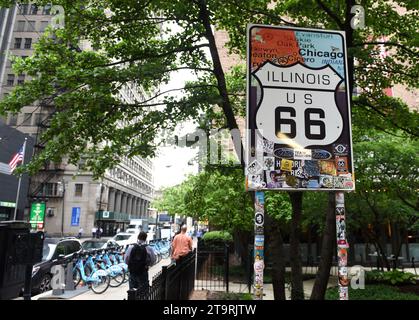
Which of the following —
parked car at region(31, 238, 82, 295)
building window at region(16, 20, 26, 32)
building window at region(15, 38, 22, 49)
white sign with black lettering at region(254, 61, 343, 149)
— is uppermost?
building window at region(16, 20, 26, 32)

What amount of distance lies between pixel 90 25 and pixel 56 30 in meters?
0.68

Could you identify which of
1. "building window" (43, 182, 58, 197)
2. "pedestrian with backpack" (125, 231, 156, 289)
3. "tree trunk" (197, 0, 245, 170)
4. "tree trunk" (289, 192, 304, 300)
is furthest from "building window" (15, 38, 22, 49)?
"tree trunk" (289, 192, 304, 300)

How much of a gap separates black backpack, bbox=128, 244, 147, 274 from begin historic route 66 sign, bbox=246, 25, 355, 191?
6.22 m

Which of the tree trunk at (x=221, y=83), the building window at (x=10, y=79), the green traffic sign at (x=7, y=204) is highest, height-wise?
the building window at (x=10, y=79)

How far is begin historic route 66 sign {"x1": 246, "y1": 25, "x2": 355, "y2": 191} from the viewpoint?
3.47m

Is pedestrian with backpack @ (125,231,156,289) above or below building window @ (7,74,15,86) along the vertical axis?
below

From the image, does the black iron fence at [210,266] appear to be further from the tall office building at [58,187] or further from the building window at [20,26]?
the building window at [20,26]

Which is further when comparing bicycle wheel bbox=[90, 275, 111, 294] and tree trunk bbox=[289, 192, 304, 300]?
bicycle wheel bbox=[90, 275, 111, 294]

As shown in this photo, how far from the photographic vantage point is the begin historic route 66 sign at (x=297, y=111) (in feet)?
11.4

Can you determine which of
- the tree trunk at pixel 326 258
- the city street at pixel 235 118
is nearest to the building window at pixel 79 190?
the city street at pixel 235 118

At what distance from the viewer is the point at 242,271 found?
17.5 meters

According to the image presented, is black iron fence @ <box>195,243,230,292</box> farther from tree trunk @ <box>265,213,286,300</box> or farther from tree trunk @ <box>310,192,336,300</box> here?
tree trunk @ <box>310,192,336,300</box>

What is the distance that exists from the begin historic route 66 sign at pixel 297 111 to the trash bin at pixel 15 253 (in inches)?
168
